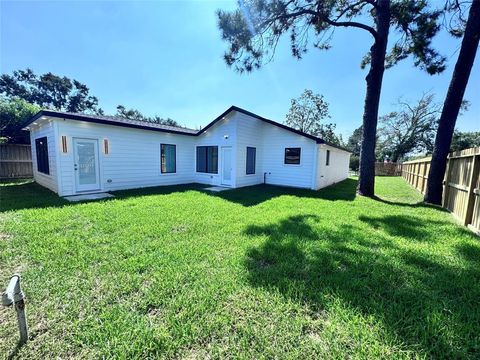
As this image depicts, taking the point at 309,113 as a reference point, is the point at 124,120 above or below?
below

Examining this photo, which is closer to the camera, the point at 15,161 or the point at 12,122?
the point at 15,161

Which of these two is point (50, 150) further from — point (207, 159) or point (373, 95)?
point (373, 95)

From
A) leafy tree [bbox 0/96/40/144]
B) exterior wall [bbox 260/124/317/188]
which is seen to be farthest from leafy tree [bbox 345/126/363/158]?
leafy tree [bbox 0/96/40/144]

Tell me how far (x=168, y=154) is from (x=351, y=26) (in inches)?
401

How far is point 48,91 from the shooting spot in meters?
29.5

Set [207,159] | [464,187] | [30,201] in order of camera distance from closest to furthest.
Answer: [464,187] < [30,201] < [207,159]

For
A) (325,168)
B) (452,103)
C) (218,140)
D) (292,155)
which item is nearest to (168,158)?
(218,140)

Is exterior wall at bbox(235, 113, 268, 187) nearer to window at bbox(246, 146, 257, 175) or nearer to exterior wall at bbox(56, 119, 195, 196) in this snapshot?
window at bbox(246, 146, 257, 175)

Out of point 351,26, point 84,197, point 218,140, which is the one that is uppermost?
point 351,26

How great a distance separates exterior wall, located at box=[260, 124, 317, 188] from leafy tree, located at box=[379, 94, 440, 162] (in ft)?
101

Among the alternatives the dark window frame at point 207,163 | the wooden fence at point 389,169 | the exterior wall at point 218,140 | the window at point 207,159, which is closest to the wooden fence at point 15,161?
the exterior wall at point 218,140

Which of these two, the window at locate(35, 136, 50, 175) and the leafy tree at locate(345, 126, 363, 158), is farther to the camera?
the leafy tree at locate(345, 126, 363, 158)

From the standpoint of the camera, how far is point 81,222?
4.89m

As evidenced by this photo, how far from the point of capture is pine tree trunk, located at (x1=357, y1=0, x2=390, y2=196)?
8125 millimetres
